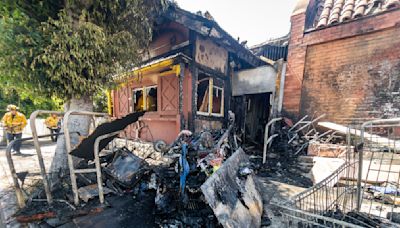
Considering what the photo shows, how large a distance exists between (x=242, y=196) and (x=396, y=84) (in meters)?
6.31

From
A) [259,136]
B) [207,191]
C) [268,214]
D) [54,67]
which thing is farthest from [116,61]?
[259,136]

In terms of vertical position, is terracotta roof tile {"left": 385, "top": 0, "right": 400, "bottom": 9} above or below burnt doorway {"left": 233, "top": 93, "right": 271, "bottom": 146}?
above

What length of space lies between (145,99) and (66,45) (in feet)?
11.2

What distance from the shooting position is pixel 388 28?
194 inches

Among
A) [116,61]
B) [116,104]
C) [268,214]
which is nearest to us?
[268,214]

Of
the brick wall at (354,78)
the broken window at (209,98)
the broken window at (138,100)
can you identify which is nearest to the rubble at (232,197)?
the broken window at (209,98)

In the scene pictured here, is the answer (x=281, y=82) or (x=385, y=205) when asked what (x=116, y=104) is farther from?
(x=385, y=205)

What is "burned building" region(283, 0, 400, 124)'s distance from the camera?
4.96 m

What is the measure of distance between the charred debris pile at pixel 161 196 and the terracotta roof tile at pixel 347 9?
620 cm

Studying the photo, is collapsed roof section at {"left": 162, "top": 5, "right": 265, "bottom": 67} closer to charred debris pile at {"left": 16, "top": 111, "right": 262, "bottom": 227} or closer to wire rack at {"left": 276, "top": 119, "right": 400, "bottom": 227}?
charred debris pile at {"left": 16, "top": 111, "right": 262, "bottom": 227}

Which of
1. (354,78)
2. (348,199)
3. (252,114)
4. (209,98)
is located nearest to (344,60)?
(354,78)

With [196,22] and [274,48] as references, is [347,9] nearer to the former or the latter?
[274,48]

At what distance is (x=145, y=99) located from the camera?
645 cm

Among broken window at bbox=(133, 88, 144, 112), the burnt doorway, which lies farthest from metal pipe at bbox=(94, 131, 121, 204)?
the burnt doorway
